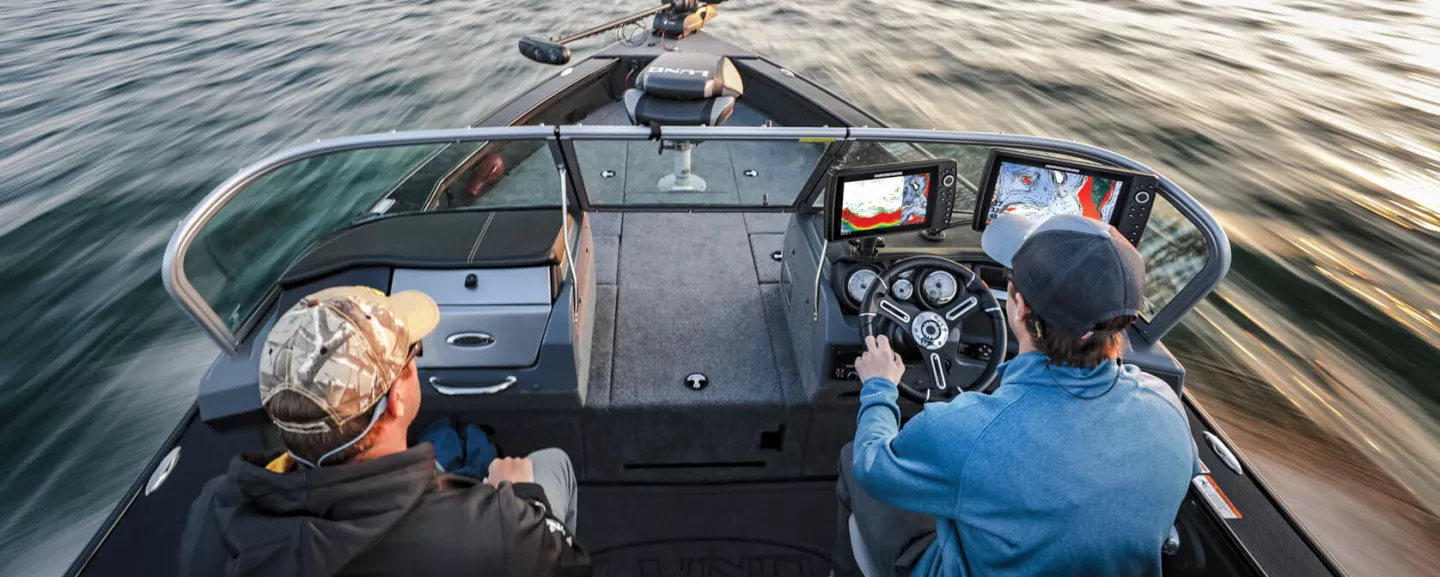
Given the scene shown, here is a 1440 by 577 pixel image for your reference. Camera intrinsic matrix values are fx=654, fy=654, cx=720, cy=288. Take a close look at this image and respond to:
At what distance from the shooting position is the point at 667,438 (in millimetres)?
2639

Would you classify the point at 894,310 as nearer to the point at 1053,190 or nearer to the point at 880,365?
the point at 880,365

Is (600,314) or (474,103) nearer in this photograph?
(600,314)

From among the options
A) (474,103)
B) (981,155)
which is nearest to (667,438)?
(981,155)

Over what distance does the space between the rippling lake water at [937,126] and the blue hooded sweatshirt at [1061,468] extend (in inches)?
135

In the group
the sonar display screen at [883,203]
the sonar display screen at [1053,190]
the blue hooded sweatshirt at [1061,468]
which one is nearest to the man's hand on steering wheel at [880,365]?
the blue hooded sweatshirt at [1061,468]

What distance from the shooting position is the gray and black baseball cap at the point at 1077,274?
1253 millimetres

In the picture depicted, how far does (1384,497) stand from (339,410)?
5.24 metres

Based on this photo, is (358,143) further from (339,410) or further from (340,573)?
(340,573)

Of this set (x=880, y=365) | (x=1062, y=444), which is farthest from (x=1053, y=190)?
(x=1062, y=444)

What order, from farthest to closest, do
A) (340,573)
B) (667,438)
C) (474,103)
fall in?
(474,103)
(667,438)
(340,573)

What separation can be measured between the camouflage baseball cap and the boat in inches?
40.3

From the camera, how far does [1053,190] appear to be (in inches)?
89.7

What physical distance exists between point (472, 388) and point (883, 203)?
1.61m

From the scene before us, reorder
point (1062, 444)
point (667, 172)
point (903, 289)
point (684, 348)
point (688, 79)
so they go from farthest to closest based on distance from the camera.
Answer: point (667, 172) < point (688, 79) < point (684, 348) < point (903, 289) < point (1062, 444)
